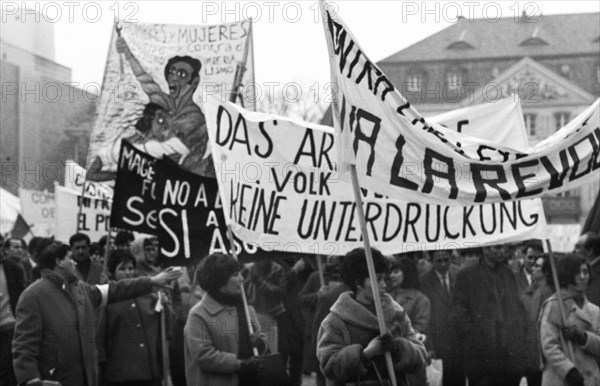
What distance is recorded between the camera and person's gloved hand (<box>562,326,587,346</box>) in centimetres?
823

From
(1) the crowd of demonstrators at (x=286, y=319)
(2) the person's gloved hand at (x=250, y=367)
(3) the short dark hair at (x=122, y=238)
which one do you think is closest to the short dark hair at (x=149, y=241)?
(1) the crowd of demonstrators at (x=286, y=319)

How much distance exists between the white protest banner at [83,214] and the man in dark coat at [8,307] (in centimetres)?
501

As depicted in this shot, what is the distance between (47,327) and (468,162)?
9.31ft

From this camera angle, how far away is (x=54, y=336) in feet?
26.7

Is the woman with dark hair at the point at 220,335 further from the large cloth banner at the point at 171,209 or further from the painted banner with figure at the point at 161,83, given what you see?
the painted banner with figure at the point at 161,83

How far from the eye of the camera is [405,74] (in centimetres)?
8300

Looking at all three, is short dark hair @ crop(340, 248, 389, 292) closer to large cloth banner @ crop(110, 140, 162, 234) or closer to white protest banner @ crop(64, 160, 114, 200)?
large cloth banner @ crop(110, 140, 162, 234)

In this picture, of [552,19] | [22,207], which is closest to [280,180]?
[22,207]

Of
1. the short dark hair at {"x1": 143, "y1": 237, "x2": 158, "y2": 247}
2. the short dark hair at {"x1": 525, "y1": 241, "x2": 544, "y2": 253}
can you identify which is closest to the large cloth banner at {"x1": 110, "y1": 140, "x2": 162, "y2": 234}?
the short dark hair at {"x1": 143, "y1": 237, "x2": 158, "y2": 247}

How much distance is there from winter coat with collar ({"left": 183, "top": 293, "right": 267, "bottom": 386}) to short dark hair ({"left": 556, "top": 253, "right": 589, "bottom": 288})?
7.16ft

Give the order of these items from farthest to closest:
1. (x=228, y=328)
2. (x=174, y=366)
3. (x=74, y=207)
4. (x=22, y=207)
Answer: (x=22, y=207) → (x=74, y=207) → (x=174, y=366) → (x=228, y=328)

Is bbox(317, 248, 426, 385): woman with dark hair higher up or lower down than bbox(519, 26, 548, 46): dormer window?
lower down

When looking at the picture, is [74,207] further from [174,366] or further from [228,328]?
[228,328]

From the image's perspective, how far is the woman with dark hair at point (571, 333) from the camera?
→ 8219 millimetres
